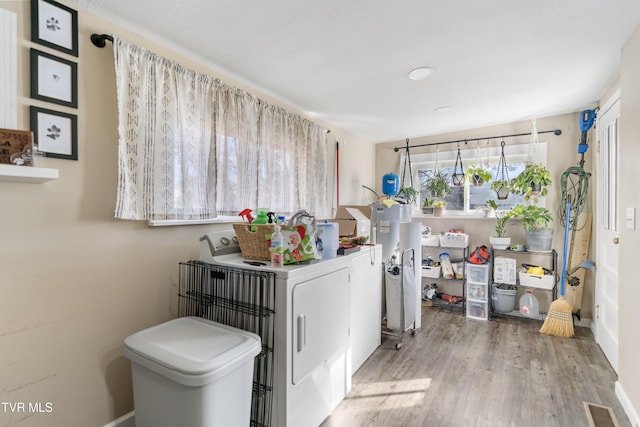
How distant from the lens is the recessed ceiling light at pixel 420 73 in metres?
2.20

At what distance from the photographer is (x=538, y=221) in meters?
3.22

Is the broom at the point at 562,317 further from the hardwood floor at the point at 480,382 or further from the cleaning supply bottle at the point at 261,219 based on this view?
the cleaning supply bottle at the point at 261,219

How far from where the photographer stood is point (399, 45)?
6.17 ft

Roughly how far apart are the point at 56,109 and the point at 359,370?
8.17 ft

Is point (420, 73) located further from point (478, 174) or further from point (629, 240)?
point (478, 174)

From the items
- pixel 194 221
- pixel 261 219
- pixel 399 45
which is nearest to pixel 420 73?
pixel 399 45

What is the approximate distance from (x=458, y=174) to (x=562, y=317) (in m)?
1.93

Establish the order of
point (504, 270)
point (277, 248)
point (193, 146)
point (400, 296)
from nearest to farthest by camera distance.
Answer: point (277, 248)
point (193, 146)
point (400, 296)
point (504, 270)

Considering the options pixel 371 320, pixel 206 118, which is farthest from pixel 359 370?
pixel 206 118

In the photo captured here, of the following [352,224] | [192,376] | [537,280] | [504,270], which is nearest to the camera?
[192,376]

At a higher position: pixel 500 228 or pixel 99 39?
pixel 99 39

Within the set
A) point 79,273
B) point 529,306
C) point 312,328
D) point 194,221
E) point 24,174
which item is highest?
point 24,174

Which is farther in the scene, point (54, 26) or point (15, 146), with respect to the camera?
point (54, 26)

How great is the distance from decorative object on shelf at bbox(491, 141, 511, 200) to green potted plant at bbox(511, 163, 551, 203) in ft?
0.52
